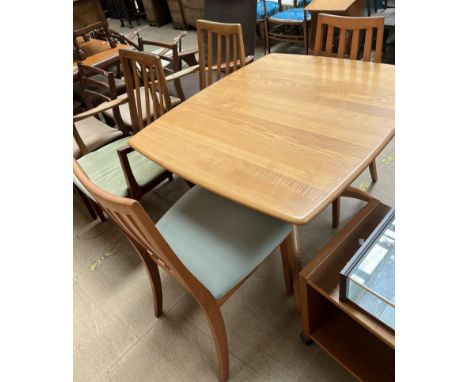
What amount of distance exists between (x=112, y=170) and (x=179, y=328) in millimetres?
898

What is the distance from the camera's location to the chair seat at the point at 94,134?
2.05 m

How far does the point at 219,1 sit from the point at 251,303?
276cm

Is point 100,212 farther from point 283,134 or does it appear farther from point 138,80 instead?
point 283,134

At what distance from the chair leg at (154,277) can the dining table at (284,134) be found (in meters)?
0.40

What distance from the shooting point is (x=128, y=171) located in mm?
1572

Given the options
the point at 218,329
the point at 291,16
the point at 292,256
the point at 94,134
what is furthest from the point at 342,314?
the point at 291,16

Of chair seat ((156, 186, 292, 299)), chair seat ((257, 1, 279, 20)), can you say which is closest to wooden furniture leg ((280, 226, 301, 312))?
chair seat ((156, 186, 292, 299))

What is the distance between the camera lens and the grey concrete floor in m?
1.33

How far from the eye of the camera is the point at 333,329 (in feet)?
4.06

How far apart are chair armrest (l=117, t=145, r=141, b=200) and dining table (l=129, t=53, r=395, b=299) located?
0.21 metres

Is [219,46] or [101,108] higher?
[219,46]

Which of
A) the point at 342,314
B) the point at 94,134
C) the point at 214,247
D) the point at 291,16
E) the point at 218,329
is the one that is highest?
the point at 291,16

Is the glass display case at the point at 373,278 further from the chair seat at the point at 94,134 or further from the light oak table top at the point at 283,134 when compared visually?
the chair seat at the point at 94,134
